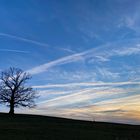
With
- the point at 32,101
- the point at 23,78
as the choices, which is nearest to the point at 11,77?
the point at 23,78

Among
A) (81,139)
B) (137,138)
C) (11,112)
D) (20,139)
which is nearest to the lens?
(20,139)

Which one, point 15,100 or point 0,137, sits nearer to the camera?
point 0,137

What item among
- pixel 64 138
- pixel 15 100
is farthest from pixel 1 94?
pixel 64 138

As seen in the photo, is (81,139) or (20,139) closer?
(20,139)

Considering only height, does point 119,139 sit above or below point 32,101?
below

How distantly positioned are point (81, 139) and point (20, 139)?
238 inches

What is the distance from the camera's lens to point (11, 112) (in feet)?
243

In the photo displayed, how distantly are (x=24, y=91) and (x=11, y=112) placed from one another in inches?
227

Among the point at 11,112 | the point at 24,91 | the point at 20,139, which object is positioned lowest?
the point at 20,139

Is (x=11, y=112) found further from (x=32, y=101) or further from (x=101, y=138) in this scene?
(x=101, y=138)

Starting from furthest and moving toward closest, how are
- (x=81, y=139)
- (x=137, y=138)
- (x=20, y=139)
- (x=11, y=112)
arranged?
(x=11, y=112)
(x=137, y=138)
(x=81, y=139)
(x=20, y=139)

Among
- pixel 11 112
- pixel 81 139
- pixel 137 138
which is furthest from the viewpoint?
pixel 11 112

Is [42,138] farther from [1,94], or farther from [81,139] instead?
[1,94]

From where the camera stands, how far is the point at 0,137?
30953mm
